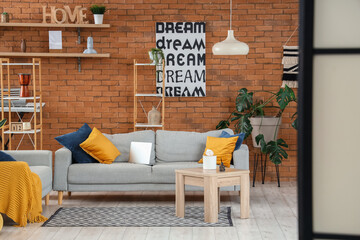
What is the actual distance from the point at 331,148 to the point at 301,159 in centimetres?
10

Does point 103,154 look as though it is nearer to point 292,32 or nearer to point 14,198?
point 14,198

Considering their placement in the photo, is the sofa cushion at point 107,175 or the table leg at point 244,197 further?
the sofa cushion at point 107,175

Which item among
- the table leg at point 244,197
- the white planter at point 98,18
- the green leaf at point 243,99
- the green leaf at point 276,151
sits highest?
the white planter at point 98,18

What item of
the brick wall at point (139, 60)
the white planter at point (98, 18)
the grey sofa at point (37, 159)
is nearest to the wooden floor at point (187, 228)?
the grey sofa at point (37, 159)

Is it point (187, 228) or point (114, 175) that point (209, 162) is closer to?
point (187, 228)

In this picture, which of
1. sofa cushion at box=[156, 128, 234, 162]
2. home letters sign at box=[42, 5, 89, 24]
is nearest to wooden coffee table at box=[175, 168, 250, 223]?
sofa cushion at box=[156, 128, 234, 162]

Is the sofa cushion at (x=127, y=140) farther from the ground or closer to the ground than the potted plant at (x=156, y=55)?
closer to the ground

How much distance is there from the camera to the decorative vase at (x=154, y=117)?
757 centimetres

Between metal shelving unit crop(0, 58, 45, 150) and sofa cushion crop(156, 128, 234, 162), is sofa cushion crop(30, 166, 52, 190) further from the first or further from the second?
sofa cushion crop(156, 128, 234, 162)

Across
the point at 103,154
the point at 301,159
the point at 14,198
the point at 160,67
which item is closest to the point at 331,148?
the point at 301,159

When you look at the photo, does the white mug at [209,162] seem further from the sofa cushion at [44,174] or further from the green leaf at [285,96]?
the green leaf at [285,96]

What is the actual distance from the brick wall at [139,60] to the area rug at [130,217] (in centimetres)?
221

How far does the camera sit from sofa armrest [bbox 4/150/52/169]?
618 centimetres

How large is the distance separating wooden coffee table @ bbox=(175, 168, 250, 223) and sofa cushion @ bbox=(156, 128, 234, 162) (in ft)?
4.03
